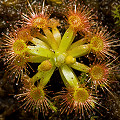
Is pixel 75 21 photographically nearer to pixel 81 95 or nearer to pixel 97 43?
pixel 97 43

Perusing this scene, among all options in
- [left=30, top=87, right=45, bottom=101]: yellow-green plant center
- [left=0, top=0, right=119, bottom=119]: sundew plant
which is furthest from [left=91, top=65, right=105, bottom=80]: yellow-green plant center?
[left=30, top=87, right=45, bottom=101]: yellow-green plant center

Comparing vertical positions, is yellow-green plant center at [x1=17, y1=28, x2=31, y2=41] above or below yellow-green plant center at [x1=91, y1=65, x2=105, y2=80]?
above

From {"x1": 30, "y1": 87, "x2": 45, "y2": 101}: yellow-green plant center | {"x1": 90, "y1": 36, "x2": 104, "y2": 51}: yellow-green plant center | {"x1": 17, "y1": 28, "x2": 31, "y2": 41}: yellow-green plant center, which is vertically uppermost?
{"x1": 17, "y1": 28, "x2": 31, "y2": 41}: yellow-green plant center

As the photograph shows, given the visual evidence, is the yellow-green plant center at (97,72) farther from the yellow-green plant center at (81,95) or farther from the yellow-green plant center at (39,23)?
the yellow-green plant center at (39,23)

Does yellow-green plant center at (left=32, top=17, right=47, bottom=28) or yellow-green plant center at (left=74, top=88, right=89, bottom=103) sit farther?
yellow-green plant center at (left=32, top=17, right=47, bottom=28)

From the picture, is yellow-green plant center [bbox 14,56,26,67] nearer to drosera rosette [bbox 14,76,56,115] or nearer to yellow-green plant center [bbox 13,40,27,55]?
yellow-green plant center [bbox 13,40,27,55]

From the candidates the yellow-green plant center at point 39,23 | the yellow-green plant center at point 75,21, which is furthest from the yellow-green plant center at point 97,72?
the yellow-green plant center at point 39,23

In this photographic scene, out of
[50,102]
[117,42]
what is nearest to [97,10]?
[117,42]
